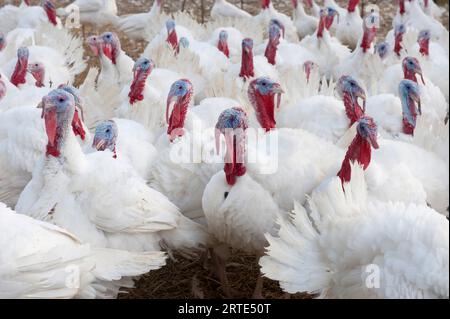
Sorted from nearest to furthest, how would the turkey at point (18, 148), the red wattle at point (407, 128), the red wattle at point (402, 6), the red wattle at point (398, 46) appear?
the turkey at point (18, 148)
the red wattle at point (407, 128)
the red wattle at point (398, 46)
the red wattle at point (402, 6)

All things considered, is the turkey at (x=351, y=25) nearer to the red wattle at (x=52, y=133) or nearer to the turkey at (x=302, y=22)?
the turkey at (x=302, y=22)

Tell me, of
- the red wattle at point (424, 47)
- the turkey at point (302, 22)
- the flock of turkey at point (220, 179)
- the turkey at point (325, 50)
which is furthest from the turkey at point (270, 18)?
the flock of turkey at point (220, 179)

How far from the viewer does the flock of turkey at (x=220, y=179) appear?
254 cm

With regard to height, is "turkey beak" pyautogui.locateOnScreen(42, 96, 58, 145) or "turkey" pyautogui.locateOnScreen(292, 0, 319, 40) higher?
"turkey beak" pyautogui.locateOnScreen(42, 96, 58, 145)

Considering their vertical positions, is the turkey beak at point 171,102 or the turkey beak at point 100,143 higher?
the turkey beak at point 171,102

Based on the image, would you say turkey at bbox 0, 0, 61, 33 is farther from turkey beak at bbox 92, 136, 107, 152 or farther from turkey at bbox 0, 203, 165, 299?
turkey at bbox 0, 203, 165, 299

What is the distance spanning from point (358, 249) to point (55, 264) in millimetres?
1211

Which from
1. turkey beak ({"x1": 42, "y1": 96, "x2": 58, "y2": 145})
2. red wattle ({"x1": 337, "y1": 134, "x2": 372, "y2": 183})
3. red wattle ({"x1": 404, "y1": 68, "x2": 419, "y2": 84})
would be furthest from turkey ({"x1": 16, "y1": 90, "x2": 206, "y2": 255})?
red wattle ({"x1": 404, "y1": 68, "x2": 419, "y2": 84})

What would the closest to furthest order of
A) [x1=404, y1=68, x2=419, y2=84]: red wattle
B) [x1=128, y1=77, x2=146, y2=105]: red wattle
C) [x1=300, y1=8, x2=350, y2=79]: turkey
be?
1. [x1=128, y1=77, x2=146, y2=105]: red wattle
2. [x1=404, y1=68, x2=419, y2=84]: red wattle
3. [x1=300, y1=8, x2=350, y2=79]: turkey

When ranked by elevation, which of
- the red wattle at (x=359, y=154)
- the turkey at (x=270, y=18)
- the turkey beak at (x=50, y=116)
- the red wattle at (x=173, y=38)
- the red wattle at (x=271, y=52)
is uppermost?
the red wattle at (x=359, y=154)

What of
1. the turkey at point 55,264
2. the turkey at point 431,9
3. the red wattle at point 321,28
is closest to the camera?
the turkey at point 55,264

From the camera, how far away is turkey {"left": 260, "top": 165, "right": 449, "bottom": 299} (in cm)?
229

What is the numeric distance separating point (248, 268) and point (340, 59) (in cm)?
312
